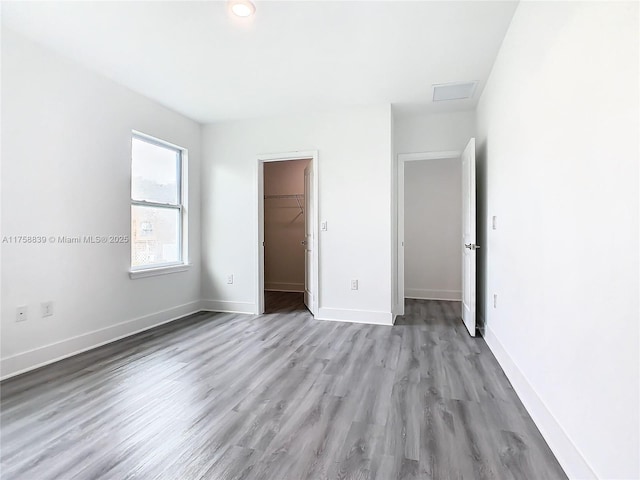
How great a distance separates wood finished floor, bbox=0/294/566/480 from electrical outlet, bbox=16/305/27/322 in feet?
1.35

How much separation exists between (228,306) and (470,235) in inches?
121

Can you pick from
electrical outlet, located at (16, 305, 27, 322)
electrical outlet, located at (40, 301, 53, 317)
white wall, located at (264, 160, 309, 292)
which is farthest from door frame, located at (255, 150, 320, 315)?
electrical outlet, located at (16, 305, 27, 322)

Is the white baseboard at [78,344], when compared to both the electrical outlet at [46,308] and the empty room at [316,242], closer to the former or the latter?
the empty room at [316,242]

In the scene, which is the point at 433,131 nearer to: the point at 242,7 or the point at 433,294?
the point at 433,294

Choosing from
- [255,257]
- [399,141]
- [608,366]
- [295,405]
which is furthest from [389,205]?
[608,366]

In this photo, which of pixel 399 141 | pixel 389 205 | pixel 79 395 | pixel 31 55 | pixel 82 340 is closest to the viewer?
pixel 79 395

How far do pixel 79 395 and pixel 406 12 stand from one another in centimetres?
327

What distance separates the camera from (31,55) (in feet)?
8.19

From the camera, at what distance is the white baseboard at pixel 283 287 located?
5890mm

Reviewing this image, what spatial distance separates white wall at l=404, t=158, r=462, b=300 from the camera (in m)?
5.11

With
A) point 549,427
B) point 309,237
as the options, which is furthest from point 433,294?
point 549,427

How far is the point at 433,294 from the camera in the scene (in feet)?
17.0

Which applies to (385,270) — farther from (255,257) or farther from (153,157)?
(153,157)

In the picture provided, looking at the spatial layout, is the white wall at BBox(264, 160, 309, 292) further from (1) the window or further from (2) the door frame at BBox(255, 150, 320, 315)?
(1) the window
